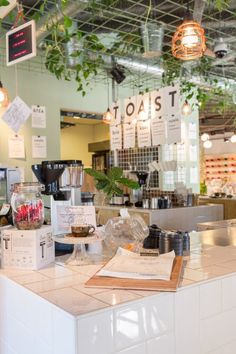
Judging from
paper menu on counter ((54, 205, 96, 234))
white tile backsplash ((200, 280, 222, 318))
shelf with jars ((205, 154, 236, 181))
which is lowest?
white tile backsplash ((200, 280, 222, 318))

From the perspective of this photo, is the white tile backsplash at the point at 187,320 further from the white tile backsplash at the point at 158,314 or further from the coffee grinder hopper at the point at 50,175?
the coffee grinder hopper at the point at 50,175

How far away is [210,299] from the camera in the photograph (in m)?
1.27

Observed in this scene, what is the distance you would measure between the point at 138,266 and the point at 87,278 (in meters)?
0.20

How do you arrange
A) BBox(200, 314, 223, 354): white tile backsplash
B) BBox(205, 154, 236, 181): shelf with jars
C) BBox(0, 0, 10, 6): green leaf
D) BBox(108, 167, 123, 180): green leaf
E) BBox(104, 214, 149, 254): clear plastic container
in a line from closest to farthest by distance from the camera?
1. BBox(200, 314, 223, 354): white tile backsplash
2. BBox(104, 214, 149, 254): clear plastic container
3. BBox(0, 0, 10, 6): green leaf
4. BBox(108, 167, 123, 180): green leaf
5. BBox(205, 154, 236, 181): shelf with jars

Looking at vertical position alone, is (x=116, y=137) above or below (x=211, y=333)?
above

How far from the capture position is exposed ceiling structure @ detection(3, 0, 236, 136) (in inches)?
143

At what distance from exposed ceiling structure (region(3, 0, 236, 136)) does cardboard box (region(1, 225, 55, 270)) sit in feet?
7.27

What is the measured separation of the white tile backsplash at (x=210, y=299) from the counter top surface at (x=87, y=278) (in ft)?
0.10

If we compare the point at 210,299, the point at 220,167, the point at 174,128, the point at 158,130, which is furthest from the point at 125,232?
the point at 220,167

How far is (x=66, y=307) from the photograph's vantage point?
1021 mm

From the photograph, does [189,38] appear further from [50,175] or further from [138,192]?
→ [138,192]

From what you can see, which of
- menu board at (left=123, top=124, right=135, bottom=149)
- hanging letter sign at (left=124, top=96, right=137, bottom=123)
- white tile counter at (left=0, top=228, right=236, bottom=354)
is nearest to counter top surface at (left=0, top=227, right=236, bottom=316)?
white tile counter at (left=0, top=228, right=236, bottom=354)

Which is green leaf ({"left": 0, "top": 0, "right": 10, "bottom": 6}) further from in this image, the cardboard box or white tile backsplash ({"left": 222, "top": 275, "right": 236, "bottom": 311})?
white tile backsplash ({"left": 222, "top": 275, "right": 236, "bottom": 311})

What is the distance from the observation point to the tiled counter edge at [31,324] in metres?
1.00
